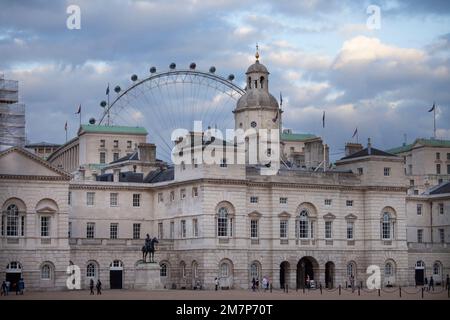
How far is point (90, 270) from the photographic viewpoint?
101 meters

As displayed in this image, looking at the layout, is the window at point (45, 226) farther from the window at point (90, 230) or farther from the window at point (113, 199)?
the window at point (113, 199)

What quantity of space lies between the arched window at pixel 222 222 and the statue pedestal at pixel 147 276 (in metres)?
8.27

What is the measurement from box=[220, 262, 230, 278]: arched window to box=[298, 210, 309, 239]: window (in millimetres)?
8176

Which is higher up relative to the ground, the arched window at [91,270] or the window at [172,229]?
the window at [172,229]

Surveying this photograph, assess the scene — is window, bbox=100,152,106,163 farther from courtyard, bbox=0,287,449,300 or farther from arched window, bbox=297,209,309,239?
courtyard, bbox=0,287,449,300

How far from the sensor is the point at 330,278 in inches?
4336

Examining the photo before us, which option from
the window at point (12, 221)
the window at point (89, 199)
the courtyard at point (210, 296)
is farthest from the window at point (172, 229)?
the window at point (12, 221)

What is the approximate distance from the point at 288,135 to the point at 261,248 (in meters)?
81.0

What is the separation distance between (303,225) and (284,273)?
452cm

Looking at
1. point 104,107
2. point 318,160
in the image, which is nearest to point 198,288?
point 318,160

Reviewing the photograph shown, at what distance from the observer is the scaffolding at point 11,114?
11362cm
